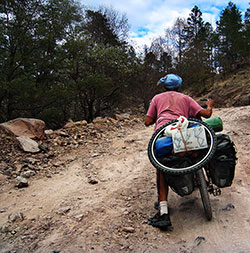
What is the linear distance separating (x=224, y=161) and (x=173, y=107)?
2.59ft

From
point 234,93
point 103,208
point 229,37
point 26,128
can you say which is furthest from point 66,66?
point 229,37

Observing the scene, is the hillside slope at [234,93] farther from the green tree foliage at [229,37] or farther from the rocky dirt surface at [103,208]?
the rocky dirt surface at [103,208]

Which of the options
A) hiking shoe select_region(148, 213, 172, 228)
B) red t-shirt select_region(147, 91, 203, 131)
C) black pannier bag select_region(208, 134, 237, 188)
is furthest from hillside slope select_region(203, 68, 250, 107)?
hiking shoe select_region(148, 213, 172, 228)

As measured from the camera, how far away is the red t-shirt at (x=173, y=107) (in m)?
2.47

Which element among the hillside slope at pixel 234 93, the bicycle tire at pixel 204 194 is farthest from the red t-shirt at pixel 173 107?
the hillside slope at pixel 234 93

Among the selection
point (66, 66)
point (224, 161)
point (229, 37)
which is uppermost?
point (229, 37)

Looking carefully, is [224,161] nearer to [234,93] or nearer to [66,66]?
[66,66]

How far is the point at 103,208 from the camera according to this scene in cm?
289

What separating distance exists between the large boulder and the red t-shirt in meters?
4.57

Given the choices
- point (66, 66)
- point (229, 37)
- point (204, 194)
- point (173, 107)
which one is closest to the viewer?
point (204, 194)

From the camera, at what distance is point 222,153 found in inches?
89.0

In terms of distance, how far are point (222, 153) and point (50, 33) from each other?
7960mm

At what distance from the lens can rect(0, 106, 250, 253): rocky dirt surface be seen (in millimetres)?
2121

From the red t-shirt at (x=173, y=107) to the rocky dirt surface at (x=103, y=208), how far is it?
114 cm
